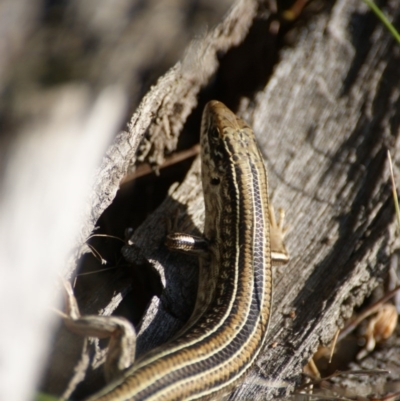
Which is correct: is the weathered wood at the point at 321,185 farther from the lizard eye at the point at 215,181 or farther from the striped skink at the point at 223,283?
the lizard eye at the point at 215,181

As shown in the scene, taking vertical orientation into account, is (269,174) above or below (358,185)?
above

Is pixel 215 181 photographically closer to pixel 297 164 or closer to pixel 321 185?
pixel 297 164

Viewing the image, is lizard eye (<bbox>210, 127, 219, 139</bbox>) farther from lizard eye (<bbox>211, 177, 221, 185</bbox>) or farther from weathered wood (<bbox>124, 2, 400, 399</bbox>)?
weathered wood (<bbox>124, 2, 400, 399</bbox>)

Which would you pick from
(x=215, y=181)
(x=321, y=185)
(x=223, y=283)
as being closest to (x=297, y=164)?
(x=321, y=185)

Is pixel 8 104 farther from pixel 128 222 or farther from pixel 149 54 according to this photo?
pixel 128 222

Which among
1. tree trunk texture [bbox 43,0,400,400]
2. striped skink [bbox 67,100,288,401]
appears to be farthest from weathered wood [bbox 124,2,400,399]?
striped skink [bbox 67,100,288,401]

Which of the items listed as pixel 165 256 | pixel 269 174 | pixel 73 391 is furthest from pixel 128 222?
pixel 73 391

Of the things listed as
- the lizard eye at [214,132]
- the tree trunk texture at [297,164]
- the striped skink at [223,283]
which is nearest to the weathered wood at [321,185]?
the tree trunk texture at [297,164]
